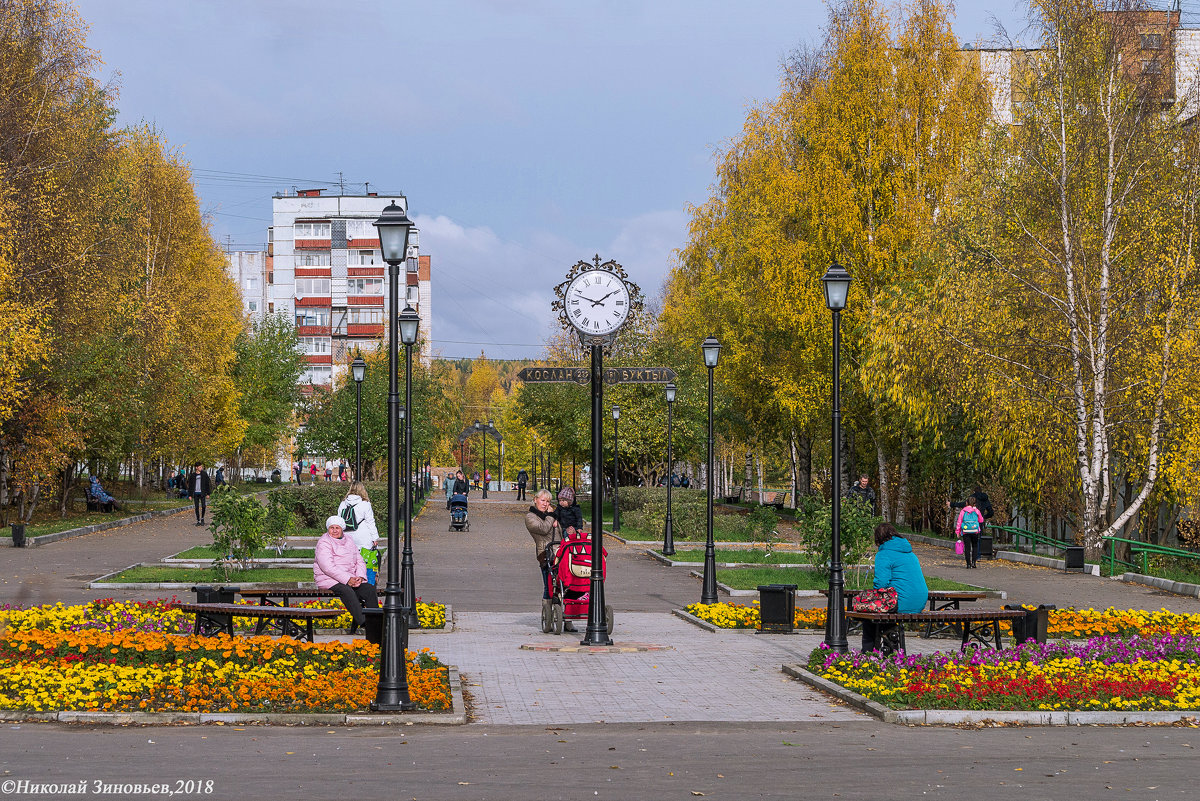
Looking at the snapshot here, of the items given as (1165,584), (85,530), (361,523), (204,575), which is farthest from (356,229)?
(361,523)

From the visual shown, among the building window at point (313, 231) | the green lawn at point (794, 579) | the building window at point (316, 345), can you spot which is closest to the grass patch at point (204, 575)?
the green lawn at point (794, 579)

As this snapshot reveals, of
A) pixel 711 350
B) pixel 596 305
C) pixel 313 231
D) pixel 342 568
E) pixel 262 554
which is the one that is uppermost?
pixel 313 231

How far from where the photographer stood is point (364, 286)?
109188 millimetres

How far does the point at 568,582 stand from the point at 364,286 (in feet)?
315

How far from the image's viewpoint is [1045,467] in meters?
28.9

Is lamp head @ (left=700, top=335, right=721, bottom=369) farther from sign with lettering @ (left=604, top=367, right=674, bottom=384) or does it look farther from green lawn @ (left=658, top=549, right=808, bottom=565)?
green lawn @ (left=658, top=549, right=808, bottom=565)

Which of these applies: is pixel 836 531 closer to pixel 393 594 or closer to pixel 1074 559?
pixel 393 594

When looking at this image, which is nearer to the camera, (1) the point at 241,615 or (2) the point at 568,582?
(1) the point at 241,615

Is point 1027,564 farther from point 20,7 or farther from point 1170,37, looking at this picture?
point 20,7

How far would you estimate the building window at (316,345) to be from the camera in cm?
10994

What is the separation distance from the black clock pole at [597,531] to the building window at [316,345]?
97331 millimetres

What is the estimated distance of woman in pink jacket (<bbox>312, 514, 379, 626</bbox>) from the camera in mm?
13898

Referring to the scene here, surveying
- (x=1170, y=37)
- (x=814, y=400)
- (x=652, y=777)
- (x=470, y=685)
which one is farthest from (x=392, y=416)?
(x=814, y=400)

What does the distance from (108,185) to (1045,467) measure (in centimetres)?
2878
